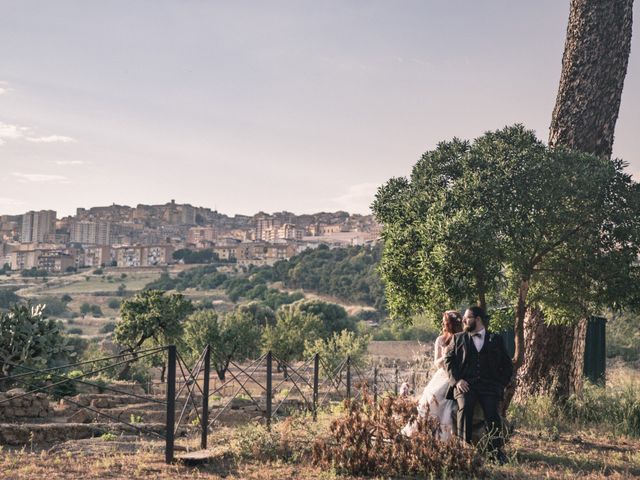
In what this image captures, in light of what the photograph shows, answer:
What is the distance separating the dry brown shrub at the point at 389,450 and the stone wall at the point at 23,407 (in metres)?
8.63

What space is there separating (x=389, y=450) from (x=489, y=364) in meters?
1.45

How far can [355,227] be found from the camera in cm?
17175

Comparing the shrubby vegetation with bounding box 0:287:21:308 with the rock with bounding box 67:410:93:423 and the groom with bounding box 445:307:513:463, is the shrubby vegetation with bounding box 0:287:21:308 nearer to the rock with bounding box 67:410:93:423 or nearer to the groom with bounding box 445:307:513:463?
the rock with bounding box 67:410:93:423

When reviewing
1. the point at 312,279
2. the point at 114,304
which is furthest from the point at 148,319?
the point at 114,304

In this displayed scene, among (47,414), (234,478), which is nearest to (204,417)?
(234,478)

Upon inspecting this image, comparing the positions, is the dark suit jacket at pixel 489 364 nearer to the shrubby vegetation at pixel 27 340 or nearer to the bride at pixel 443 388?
the bride at pixel 443 388

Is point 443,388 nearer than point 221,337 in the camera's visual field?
Yes

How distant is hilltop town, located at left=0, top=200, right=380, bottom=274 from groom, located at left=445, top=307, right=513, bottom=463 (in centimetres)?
11407

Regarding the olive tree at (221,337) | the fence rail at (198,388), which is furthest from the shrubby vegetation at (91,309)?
the fence rail at (198,388)

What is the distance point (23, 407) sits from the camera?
12906 millimetres

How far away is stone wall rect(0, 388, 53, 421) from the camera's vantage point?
12.5 m

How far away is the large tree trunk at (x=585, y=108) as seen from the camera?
417 inches

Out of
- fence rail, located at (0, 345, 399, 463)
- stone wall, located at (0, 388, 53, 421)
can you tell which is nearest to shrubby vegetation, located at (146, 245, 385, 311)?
fence rail, located at (0, 345, 399, 463)

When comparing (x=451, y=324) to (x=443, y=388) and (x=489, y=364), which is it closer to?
(x=489, y=364)
